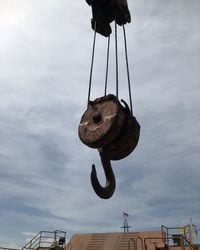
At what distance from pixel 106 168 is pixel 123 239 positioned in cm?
1056

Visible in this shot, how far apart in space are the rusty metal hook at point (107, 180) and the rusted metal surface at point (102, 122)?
5.7 inches

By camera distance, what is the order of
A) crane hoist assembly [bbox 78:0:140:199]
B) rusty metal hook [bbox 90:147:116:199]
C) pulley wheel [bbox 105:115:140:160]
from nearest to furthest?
rusty metal hook [bbox 90:147:116:199] → crane hoist assembly [bbox 78:0:140:199] → pulley wheel [bbox 105:115:140:160]

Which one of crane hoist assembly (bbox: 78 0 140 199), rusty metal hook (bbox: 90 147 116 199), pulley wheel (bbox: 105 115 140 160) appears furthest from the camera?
pulley wheel (bbox: 105 115 140 160)

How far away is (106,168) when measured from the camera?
14.5ft

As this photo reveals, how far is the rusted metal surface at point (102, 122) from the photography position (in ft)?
14.1

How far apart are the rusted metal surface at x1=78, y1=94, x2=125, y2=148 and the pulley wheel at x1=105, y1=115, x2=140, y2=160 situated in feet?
0.56

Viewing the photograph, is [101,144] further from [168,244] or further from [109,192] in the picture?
[168,244]

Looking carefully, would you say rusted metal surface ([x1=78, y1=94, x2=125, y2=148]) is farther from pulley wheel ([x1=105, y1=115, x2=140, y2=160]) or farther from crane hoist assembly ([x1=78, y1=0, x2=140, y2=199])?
pulley wheel ([x1=105, y1=115, x2=140, y2=160])

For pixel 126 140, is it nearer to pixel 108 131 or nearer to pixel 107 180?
pixel 108 131

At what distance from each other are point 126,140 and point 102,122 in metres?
0.42

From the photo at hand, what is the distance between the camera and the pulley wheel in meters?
4.58

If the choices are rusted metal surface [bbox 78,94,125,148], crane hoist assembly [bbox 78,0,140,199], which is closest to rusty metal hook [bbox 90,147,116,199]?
crane hoist assembly [bbox 78,0,140,199]

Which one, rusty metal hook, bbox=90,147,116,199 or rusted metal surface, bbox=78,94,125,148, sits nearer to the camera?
rusty metal hook, bbox=90,147,116,199

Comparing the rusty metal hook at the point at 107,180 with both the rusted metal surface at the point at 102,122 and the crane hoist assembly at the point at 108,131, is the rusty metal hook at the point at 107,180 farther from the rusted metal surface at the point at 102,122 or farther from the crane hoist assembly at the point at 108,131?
the rusted metal surface at the point at 102,122
